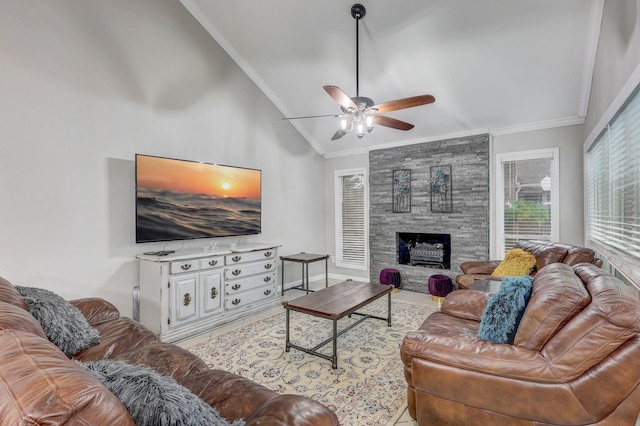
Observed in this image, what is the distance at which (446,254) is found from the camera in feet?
16.2

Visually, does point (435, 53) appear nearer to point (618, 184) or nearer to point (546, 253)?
point (618, 184)

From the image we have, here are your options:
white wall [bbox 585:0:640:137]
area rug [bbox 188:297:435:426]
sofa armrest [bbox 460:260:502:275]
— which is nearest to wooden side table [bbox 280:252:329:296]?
area rug [bbox 188:297:435:426]

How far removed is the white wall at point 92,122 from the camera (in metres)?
2.68

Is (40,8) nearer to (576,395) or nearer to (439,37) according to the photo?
(439,37)

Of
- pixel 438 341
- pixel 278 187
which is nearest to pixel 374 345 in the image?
pixel 438 341

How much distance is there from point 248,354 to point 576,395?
2.44m

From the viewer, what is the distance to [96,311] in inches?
96.3

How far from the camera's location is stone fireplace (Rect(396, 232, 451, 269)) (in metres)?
4.95

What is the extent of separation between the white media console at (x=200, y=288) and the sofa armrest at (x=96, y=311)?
633mm

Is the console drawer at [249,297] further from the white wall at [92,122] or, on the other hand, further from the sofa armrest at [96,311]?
the sofa armrest at [96,311]

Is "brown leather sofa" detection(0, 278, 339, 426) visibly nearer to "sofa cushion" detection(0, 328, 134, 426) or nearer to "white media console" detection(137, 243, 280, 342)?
"sofa cushion" detection(0, 328, 134, 426)

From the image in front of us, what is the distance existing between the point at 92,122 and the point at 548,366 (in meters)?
4.01

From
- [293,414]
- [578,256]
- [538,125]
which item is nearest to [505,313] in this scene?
[293,414]

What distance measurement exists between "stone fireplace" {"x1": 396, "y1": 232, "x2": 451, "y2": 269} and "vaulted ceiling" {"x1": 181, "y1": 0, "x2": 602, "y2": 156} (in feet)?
5.35
